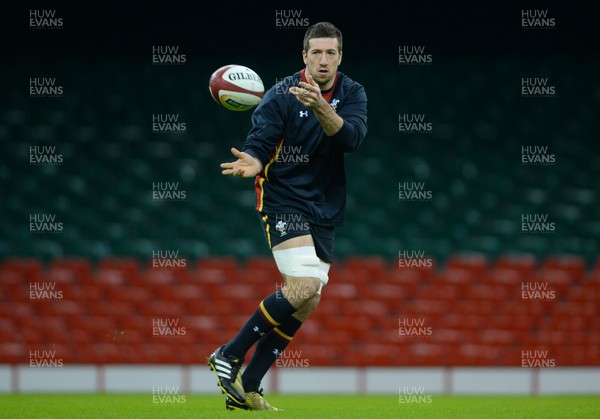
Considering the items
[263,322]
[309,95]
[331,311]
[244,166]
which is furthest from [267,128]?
[331,311]

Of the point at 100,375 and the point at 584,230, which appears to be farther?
the point at 584,230

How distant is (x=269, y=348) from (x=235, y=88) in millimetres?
1659

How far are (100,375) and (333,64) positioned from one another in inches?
289

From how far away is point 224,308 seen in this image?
39.3 ft

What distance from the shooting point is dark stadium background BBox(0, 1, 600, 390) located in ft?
39.3

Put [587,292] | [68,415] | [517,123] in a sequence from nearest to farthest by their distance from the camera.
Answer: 1. [68,415]
2. [587,292]
3. [517,123]

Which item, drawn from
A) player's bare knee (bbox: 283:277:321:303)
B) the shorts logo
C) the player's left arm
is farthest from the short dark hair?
player's bare knee (bbox: 283:277:321:303)

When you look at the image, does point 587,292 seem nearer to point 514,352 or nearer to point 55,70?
point 514,352

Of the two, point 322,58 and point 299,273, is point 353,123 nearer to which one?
point 322,58

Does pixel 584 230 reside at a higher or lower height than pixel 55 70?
lower

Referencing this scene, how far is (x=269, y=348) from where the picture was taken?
556 cm

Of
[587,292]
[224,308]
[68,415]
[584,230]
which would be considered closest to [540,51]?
[584,230]

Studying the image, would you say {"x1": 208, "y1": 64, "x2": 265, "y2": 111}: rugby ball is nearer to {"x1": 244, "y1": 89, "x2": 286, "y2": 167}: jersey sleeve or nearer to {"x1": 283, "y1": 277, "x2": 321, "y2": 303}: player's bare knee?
{"x1": 244, "y1": 89, "x2": 286, "y2": 167}: jersey sleeve

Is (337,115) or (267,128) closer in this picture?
(337,115)
